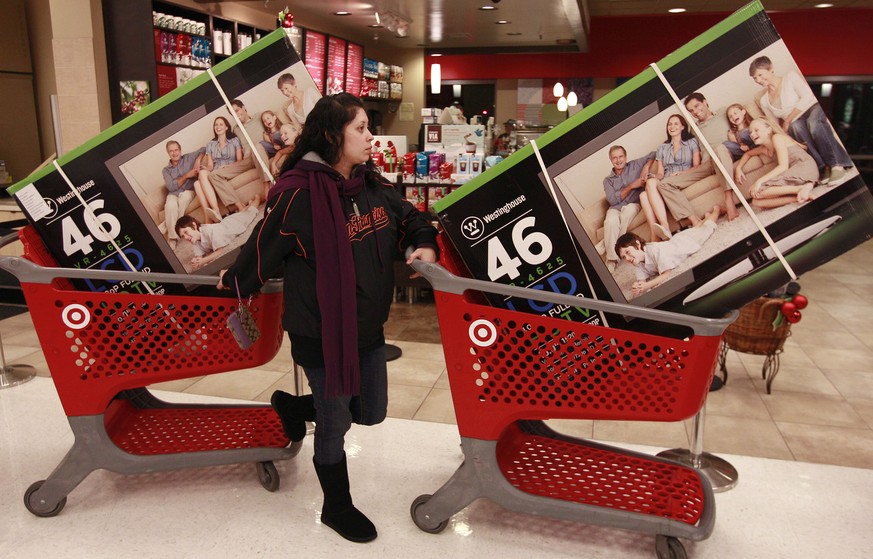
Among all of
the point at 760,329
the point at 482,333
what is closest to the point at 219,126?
the point at 482,333

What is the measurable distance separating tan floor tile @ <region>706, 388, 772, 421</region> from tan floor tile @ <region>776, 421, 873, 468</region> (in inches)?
6.1

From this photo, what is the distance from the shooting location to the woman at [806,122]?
1906 mm

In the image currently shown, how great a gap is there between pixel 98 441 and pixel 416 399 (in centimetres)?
175

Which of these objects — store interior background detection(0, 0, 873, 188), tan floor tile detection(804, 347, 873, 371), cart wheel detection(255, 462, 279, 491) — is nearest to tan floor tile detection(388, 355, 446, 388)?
cart wheel detection(255, 462, 279, 491)

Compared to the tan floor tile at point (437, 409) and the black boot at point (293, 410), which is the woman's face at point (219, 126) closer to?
the black boot at point (293, 410)

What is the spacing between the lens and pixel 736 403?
3910mm

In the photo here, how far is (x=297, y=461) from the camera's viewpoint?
2.94 m

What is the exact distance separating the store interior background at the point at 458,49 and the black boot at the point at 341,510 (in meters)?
4.79

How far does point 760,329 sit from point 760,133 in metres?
2.25

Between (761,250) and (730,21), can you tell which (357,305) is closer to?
(761,250)

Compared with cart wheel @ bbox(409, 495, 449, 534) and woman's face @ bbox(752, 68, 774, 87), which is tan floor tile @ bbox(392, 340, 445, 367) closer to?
cart wheel @ bbox(409, 495, 449, 534)

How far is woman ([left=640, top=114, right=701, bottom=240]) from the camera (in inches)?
79.9

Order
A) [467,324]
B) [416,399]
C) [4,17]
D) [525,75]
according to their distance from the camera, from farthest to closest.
A: [525,75], [4,17], [416,399], [467,324]

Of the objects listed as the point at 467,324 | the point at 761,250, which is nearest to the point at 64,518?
the point at 467,324
